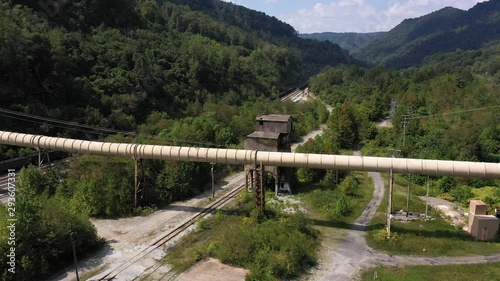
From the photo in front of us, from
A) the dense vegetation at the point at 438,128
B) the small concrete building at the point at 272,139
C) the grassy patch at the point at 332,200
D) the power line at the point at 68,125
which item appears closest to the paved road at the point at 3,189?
the power line at the point at 68,125

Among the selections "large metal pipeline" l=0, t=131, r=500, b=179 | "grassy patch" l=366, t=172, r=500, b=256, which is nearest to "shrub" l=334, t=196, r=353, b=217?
"grassy patch" l=366, t=172, r=500, b=256

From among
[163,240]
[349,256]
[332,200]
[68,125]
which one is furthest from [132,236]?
[68,125]

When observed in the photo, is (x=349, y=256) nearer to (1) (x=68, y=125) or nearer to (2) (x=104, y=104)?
(1) (x=68, y=125)

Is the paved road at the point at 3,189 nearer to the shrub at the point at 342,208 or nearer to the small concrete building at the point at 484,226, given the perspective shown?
the shrub at the point at 342,208

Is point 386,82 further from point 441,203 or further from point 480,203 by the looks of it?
point 480,203

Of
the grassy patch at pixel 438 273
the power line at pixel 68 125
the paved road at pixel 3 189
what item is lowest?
the grassy patch at pixel 438 273

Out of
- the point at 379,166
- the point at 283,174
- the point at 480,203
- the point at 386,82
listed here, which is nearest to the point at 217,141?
the point at 283,174
